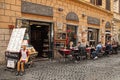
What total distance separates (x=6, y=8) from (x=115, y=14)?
60.4 ft

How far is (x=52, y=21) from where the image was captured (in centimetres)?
1573

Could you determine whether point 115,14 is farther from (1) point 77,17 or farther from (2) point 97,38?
(1) point 77,17

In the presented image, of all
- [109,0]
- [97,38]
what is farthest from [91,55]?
[109,0]

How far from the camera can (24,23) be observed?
13.5m

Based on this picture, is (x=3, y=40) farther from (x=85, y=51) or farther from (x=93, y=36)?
(x=93, y=36)

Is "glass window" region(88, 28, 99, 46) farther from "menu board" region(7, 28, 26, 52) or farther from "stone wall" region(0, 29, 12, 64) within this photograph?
"menu board" region(7, 28, 26, 52)

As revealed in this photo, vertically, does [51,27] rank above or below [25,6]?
below

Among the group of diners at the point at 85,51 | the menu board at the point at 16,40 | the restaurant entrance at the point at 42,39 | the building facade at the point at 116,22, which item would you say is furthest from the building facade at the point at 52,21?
the building facade at the point at 116,22

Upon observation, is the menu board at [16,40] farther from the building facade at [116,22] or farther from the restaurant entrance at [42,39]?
the building facade at [116,22]

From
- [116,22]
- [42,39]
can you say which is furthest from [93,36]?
[42,39]

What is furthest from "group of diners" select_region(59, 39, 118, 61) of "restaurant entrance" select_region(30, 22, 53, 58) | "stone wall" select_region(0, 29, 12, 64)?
"stone wall" select_region(0, 29, 12, 64)

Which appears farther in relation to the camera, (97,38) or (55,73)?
(97,38)

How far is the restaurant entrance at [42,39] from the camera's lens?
15828 mm

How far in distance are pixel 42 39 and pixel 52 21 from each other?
1.43 metres
